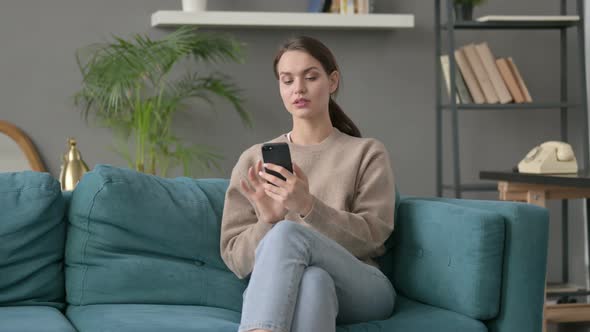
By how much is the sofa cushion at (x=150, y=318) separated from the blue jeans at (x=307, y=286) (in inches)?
7.1

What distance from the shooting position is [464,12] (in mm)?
4207

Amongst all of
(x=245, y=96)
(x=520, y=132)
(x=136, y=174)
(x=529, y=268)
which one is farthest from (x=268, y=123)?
(x=529, y=268)

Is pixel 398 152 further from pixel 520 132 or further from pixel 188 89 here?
pixel 188 89

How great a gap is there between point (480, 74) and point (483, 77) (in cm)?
2

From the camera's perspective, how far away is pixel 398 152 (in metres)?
4.41

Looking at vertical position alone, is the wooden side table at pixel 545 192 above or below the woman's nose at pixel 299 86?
below

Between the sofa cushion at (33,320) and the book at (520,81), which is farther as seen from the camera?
the book at (520,81)

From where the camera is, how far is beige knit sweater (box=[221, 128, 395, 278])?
2.26 metres

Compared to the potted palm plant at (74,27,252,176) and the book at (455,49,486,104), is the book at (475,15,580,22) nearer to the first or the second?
the book at (455,49,486,104)

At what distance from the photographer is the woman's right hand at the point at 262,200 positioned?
7.37 ft

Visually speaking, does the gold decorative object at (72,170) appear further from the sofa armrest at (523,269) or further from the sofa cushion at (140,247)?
the sofa armrest at (523,269)

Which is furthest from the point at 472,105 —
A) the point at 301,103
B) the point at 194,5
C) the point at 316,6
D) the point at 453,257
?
the point at 453,257

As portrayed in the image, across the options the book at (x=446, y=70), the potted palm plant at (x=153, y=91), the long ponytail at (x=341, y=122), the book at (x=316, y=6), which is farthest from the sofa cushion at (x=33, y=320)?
the book at (x=446, y=70)

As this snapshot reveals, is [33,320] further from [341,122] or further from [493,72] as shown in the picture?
[493,72]
